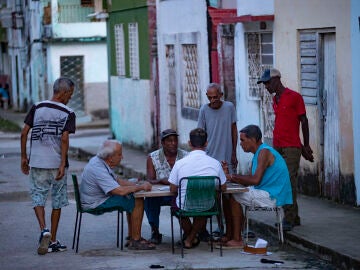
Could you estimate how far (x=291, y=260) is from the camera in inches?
420

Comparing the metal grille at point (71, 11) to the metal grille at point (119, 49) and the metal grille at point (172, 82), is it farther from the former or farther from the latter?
the metal grille at point (172, 82)

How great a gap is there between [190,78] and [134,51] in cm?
441

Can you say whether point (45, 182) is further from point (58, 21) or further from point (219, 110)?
point (58, 21)

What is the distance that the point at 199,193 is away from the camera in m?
10.8

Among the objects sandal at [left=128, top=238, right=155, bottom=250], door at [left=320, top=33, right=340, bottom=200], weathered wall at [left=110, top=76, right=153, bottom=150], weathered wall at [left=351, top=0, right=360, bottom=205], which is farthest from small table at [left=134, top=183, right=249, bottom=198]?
weathered wall at [left=110, top=76, right=153, bottom=150]

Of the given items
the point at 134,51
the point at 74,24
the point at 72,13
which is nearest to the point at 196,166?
the point at 134,51

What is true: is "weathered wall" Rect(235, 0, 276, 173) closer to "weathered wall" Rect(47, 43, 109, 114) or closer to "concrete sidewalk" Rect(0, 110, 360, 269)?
"concrete sidewalk" Rect(0, 110, 360, 269)

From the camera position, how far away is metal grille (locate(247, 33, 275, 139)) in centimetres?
1688

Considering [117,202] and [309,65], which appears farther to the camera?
[309,65]

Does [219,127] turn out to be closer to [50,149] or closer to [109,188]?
[109,188]

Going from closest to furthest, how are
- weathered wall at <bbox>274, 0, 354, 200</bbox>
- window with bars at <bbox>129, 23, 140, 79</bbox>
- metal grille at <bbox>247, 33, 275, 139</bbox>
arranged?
weathered wall at <bbox>274, 0, 354, 200</bbox> → metal grille at <bbox>247, 33, 275, 139</bbox> → window with bars at <bbox>129, 23, 140, 79</bbox>

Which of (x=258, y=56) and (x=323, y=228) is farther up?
(x=258, y=56)

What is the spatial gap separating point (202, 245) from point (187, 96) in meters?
10.0

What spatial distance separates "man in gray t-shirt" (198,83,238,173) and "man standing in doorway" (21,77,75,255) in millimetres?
1951
